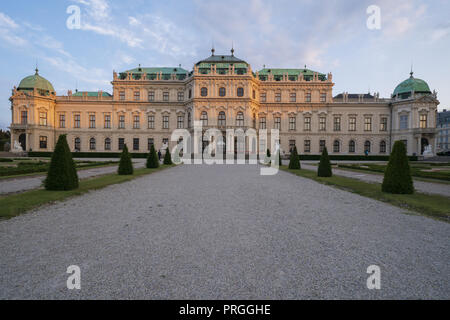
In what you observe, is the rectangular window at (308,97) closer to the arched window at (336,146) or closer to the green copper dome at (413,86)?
the arched window at (336,146)

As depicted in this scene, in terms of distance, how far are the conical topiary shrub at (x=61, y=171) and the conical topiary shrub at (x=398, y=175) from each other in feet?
40.5

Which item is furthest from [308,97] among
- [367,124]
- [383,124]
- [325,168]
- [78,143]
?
Answer: [78,143]

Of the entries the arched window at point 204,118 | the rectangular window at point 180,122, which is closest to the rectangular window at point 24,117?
the rectangular window at point 180,122

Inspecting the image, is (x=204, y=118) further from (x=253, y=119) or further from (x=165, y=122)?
(x=165, y=122)

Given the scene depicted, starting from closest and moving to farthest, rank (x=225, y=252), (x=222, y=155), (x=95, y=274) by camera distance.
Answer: (x=95, y=274), (x=225, y=252), (x=222, y=155)

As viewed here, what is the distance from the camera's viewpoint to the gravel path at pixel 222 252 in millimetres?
2856

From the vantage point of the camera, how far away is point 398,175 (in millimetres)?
9305

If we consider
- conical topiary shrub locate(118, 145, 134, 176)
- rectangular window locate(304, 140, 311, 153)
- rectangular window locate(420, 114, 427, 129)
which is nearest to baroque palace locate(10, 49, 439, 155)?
rectangular window locate(304, 140, 311, 153)

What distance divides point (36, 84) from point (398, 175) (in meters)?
58.6

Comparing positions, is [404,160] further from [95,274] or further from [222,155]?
[222,155]

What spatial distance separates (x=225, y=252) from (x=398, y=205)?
655 cm

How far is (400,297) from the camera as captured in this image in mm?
2736

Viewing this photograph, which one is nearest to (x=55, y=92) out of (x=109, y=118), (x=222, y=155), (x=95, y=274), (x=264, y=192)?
(x=109, y=118)

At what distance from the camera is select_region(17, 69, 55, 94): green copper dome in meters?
46.2
